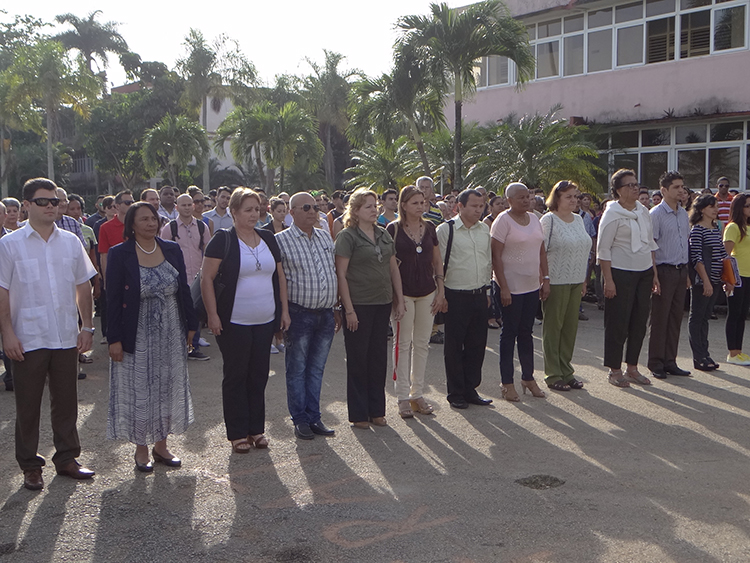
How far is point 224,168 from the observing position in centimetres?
5741

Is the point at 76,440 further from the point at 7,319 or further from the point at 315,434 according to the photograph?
the point at 315,434

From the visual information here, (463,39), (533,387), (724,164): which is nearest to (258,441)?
(533,387)

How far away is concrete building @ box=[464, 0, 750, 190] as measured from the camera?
2098 cm

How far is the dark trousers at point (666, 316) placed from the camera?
8.10 meters

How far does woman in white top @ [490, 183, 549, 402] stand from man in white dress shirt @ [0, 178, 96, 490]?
3.67 meters

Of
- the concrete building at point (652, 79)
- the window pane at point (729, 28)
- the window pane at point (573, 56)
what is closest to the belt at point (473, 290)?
the concrete building at point (652, 79)

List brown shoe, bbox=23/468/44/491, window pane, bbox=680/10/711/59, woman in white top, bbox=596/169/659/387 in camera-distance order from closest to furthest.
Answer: brown shoe, bbox=23/468/44/491
woman in white top, bbox=596/169/659/387
window pane, bbox=680/10/711/59

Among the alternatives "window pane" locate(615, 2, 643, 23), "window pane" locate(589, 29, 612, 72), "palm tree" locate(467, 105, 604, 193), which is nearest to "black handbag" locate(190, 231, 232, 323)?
"palm tree" locate(467, 105, 604, 193)

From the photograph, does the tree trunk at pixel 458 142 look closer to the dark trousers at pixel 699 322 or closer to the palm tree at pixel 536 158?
the palm tree at pixel 536 158

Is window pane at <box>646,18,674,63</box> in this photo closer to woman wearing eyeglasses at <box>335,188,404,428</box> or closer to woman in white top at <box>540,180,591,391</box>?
woman in white top at <box>540,180,591,391</box>

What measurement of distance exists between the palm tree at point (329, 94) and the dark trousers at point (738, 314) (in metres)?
43.5

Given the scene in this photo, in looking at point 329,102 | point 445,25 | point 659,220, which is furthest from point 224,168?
point 659,220

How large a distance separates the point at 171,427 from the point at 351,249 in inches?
75.8

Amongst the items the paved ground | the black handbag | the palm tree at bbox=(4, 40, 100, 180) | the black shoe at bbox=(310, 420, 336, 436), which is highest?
the palm tree at bbox=(4, 40, 100, 180)
